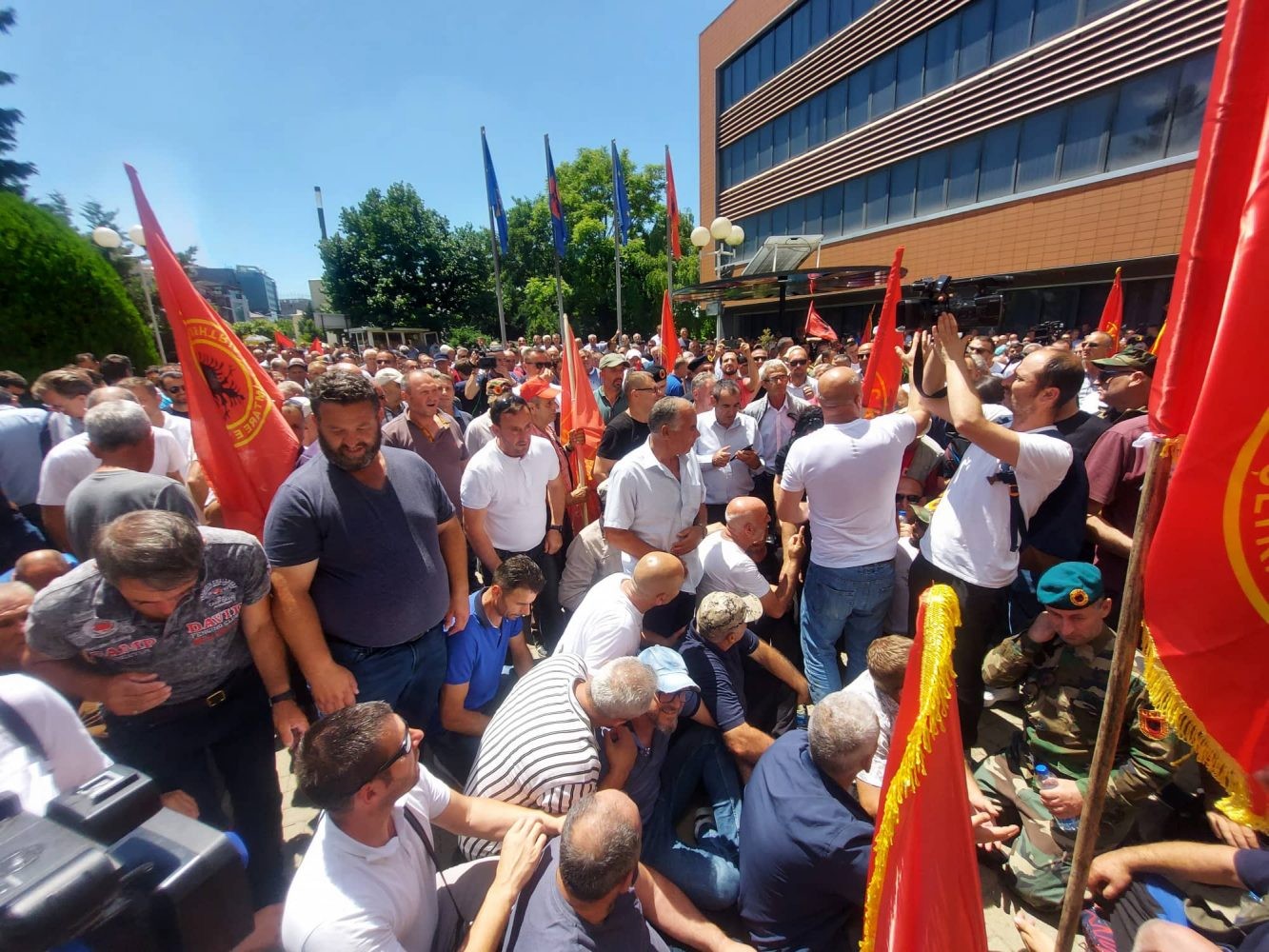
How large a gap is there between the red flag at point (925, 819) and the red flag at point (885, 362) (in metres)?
2.86

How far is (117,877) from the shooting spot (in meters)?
0.82

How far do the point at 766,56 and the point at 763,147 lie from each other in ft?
10.7

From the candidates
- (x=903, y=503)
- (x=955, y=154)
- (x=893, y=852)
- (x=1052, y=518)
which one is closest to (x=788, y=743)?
(x=893, y=852)

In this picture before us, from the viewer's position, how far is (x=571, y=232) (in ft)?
102

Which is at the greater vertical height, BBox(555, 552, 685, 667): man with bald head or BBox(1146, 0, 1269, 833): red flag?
BBox(1146, 0, 1269, 833): red flag

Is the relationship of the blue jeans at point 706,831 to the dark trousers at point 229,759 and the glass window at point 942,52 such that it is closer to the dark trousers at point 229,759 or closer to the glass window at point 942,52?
the dark trousers at point 229,759

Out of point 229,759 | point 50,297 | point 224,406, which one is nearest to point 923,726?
point 229,759

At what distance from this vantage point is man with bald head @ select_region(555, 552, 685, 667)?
2.64 metres

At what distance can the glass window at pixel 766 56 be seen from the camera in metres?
23.2

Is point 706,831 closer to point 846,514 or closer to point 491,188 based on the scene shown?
point 846,514

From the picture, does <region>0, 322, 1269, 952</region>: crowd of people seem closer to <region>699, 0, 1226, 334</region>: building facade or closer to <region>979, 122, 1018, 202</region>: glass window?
<region>699, 0, 1226, 334</region>: building facade

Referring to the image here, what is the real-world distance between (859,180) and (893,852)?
2292cm

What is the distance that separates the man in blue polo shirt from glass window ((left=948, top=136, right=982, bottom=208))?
1892 centimetres

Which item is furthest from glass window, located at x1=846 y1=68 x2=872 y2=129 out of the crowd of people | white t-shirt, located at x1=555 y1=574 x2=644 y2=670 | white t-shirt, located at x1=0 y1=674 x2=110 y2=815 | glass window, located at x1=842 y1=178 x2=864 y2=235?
white t-shirt, located at x1=0 y1=674 x2=110 y2=815
